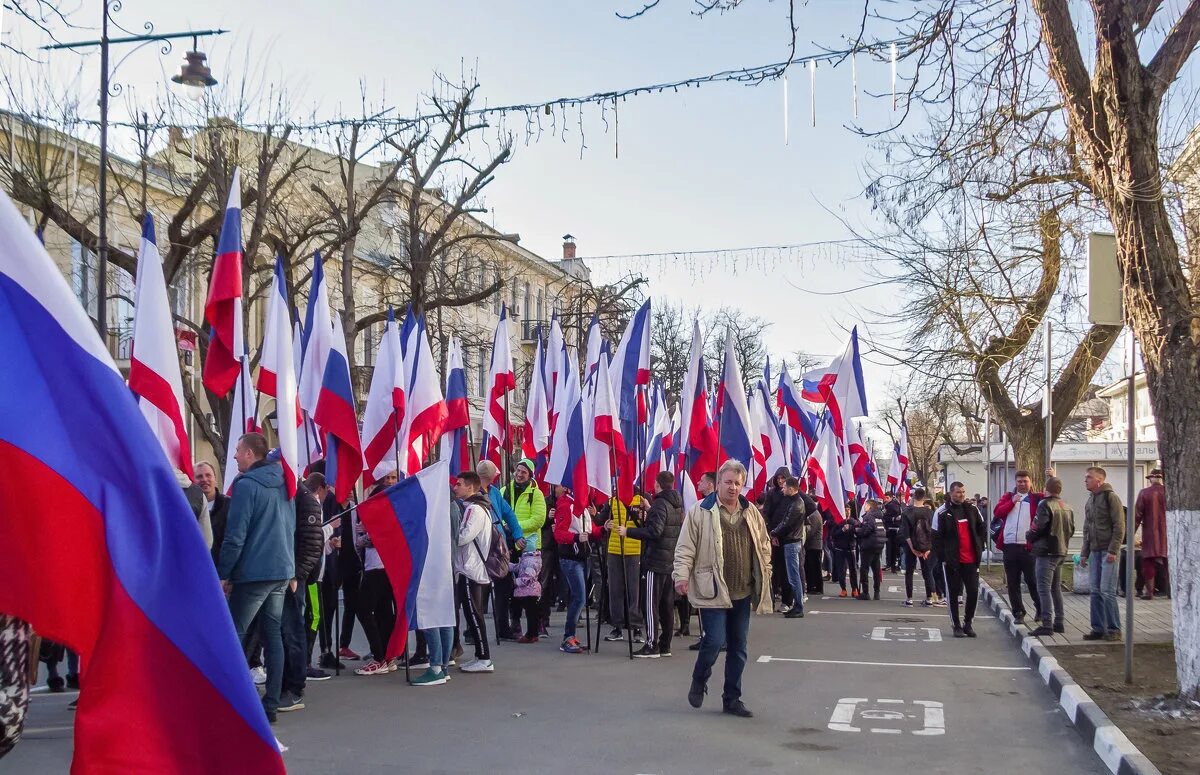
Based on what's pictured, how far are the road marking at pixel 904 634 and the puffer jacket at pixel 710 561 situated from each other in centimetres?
605

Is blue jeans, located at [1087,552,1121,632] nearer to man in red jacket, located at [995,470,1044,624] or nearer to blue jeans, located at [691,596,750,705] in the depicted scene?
man in red jacket, located at [995,470,1044,624]

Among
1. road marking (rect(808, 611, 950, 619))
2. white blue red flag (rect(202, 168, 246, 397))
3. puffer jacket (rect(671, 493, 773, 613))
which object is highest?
white blue red flag (rect(202, 168, 246, 397))

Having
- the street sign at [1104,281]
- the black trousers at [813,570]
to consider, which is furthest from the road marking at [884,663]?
the black trousers at [813,570]

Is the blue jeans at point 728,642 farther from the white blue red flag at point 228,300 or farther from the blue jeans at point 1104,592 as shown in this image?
the blue jeans at point 1104,592

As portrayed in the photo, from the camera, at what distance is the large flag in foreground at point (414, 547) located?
10602 millimetres

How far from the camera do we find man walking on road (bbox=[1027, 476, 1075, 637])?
14.4 meters

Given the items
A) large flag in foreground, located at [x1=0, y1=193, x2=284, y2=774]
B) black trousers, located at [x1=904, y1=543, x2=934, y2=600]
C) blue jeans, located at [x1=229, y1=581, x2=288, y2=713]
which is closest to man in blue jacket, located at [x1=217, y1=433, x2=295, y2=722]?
blue jeans, located at [x1=229, y1=581, x2=288, y2=713]

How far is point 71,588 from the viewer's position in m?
2.27

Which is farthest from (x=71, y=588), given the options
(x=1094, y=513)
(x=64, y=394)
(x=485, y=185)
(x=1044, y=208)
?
(x=485, y=185)

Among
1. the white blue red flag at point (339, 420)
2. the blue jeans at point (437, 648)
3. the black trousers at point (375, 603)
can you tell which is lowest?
the blue jeans at point (437, 648)

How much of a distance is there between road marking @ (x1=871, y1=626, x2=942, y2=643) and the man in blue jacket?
8.69 m

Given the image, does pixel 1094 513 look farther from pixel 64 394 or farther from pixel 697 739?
pixel 64 394

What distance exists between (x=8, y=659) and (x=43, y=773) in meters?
5.74

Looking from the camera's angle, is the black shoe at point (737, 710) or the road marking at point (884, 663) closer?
the black shoe at point (737, 710)
